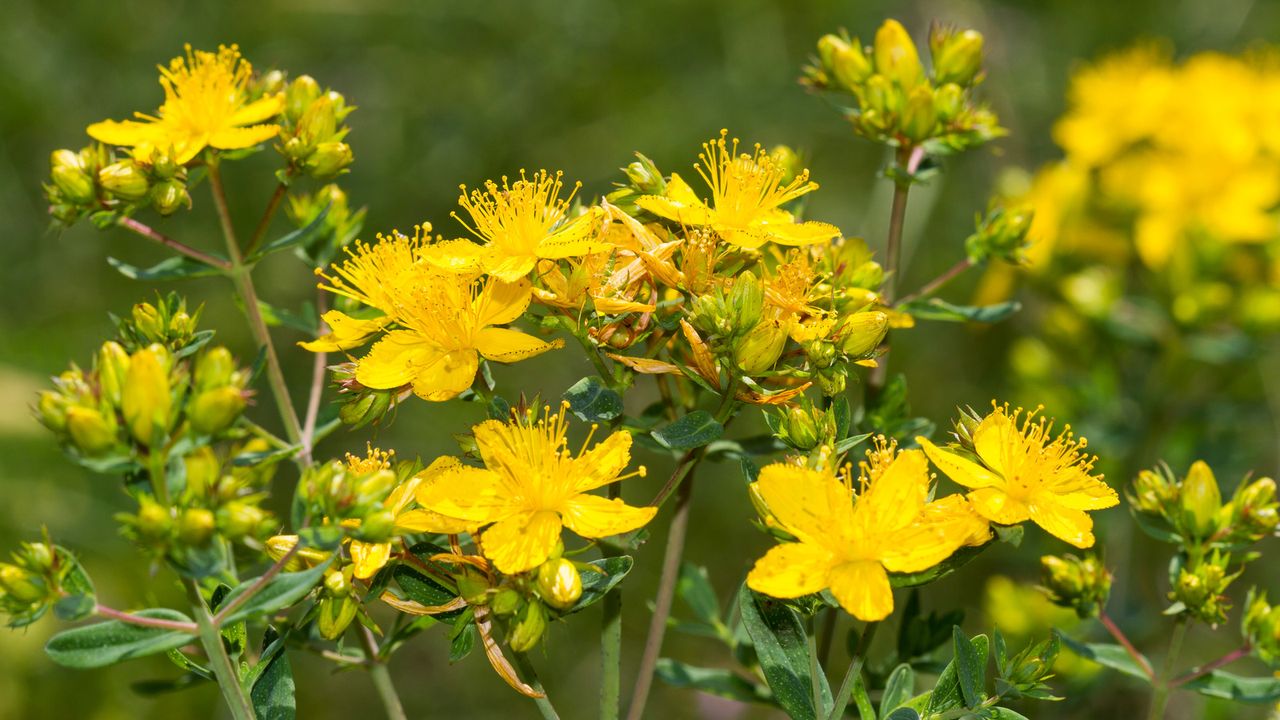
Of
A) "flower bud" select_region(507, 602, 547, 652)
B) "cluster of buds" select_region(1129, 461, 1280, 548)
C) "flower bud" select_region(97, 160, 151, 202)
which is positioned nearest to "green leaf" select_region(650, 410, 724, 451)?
"flower bud" select_region(507, 602, 547, 652)

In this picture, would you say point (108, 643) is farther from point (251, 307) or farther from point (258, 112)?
point (258, 112)

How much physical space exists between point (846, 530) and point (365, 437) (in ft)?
9.67

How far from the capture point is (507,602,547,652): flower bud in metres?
1.33

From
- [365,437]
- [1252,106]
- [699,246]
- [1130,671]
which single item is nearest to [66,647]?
[699,246]

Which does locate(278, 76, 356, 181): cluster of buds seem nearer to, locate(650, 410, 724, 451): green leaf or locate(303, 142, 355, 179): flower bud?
locate(303, 142, 355, 179): flower bud

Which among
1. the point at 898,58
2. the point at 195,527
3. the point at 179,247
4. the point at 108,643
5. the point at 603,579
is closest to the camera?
the point at 195,527

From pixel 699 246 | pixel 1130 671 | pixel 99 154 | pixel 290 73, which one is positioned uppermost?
pixel 290 73

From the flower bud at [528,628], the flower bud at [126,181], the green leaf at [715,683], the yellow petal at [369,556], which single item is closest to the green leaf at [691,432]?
the flower bud at [528,628]

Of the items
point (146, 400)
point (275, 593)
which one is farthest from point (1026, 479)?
point (146, 400)

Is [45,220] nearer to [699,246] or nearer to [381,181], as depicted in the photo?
[381,181]

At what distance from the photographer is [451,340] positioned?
1527 mm

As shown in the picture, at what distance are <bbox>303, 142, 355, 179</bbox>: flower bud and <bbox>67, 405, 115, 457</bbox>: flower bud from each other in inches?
26.0

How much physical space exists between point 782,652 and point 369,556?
570 mm

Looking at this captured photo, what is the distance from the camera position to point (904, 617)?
1797 millimetres
